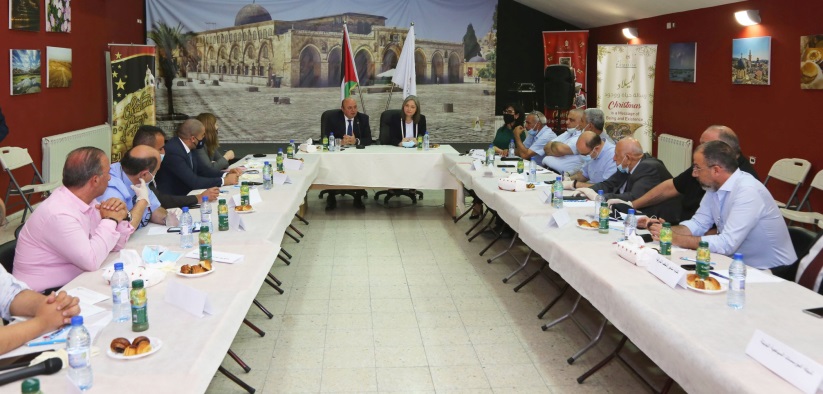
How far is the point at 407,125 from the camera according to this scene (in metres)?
7.91

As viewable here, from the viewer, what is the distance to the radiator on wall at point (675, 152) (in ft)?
24.9

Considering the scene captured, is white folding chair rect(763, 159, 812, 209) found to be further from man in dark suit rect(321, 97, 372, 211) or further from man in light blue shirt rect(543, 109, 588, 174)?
man in dark suit rect(321, 97, 372, 211)

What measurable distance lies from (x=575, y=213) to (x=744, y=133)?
3.13 meters

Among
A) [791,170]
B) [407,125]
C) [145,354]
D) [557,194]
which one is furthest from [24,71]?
[791,170]

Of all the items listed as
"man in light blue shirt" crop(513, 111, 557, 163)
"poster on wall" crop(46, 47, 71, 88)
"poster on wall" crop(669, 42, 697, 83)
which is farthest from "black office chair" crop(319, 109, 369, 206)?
"poster on wall" crop(669, 42, 697, 83)

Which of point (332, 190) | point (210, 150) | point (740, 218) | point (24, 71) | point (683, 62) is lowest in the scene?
Result: point (332, 190)

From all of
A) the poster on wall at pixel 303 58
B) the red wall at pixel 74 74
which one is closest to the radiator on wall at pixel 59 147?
the red wall at pixel 74 74

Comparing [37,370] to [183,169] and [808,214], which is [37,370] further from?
[808,214]

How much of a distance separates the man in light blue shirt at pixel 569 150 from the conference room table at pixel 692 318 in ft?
9.51

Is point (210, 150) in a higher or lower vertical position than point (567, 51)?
lower

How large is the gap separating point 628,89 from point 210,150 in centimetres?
446

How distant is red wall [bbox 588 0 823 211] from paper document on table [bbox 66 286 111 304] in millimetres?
5131

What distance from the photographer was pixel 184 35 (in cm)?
1019

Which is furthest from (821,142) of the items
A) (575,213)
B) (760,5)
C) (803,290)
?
(803,290)
